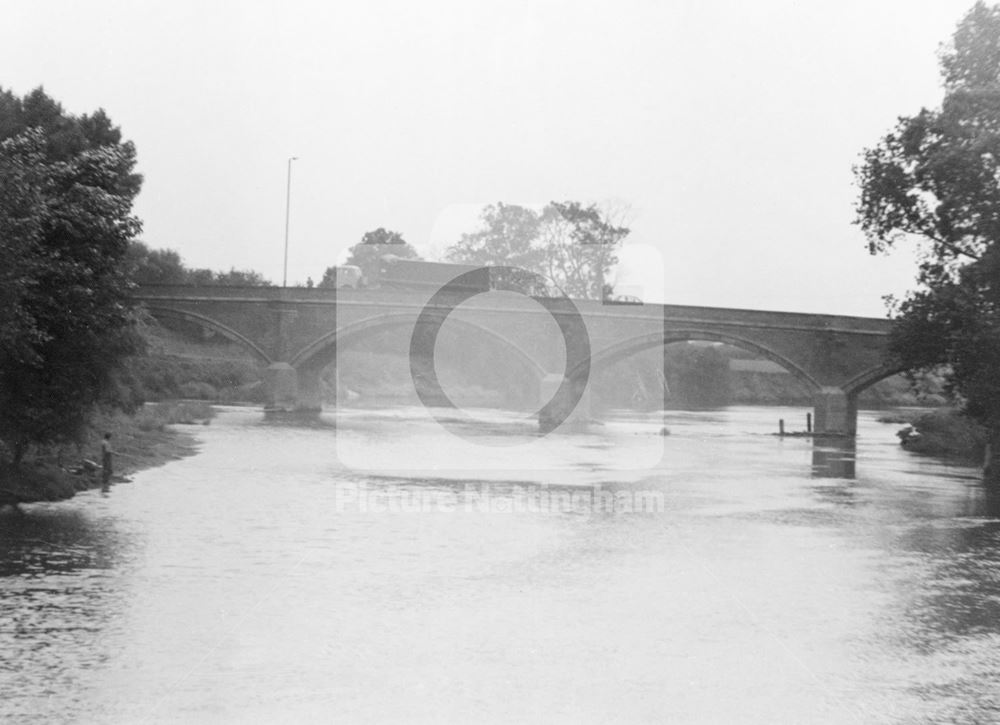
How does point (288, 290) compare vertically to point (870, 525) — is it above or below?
above

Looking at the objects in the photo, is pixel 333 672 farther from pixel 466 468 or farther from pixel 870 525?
pixel 466 468

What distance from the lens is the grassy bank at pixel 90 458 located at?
23.0 metres

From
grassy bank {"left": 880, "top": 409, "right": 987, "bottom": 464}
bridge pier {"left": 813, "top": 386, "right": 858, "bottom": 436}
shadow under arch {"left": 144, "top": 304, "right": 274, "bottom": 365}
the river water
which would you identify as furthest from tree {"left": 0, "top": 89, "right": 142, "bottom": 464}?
bridge pier {"left": 813, "top": 386, "right": 858, "bottom": 436}

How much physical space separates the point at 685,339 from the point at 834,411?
854 centimetres

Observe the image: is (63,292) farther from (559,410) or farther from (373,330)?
(373,330)

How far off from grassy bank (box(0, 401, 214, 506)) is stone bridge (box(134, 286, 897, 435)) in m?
16.8

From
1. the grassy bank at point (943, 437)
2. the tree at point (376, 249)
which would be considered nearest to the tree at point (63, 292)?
the grassy bank at point (943, 437)

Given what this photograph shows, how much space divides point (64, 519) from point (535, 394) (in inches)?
2020

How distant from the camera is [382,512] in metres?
23.3

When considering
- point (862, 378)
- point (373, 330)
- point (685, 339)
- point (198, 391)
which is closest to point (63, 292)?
point (373, 330)

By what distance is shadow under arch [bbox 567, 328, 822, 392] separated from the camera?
58.4 m

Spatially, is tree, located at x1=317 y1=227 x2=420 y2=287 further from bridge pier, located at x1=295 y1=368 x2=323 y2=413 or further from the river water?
the river water

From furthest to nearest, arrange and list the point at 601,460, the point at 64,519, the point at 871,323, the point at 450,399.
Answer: the point at 450,399, the point at 871,323, the point at 601,460, the point at 64,519

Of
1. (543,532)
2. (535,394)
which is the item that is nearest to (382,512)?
(543,532)
